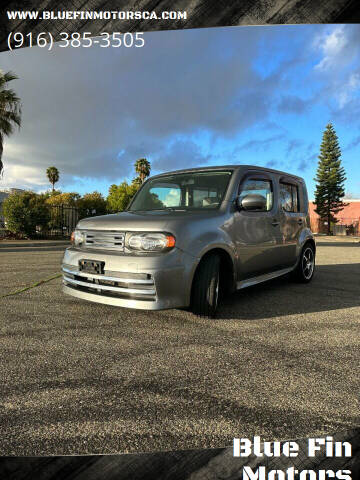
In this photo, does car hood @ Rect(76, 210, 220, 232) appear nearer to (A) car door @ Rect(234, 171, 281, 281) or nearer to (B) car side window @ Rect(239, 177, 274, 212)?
(A) car door @ Rect(234, 171, 281, 281)

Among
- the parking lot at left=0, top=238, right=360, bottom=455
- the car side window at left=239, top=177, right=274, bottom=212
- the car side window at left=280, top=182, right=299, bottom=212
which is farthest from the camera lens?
the car side window at left=280, top=182, right=299, bottom=212

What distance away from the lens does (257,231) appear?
14.2 feet

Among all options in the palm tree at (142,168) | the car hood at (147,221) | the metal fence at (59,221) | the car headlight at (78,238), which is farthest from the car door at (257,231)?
the palm tree at (142,168)

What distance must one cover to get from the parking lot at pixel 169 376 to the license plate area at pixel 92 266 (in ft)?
1.80

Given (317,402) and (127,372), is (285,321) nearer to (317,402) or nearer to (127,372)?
(317,402)

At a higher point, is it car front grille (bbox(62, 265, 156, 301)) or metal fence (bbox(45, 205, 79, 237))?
metal fence (bbox(45, 205, 79, 237))

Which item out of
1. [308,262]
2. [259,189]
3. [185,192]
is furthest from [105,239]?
[308,262]

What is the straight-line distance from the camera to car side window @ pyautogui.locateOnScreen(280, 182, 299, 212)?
5.14 meters

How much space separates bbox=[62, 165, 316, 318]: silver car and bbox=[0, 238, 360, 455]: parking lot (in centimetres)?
38

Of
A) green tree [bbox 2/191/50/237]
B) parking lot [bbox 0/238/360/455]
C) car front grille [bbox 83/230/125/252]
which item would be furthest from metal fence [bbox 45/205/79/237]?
car front grille [bbox 83/230/125/252]

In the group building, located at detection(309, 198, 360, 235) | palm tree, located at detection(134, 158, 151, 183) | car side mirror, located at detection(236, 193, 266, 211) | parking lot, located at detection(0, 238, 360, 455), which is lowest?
parking lot, located at detection(0, 238, 360, 455)

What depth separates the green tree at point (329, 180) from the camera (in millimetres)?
46656

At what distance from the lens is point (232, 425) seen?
1.71 meters

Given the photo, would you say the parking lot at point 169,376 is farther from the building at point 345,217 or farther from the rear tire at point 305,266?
the building at point 345,217
